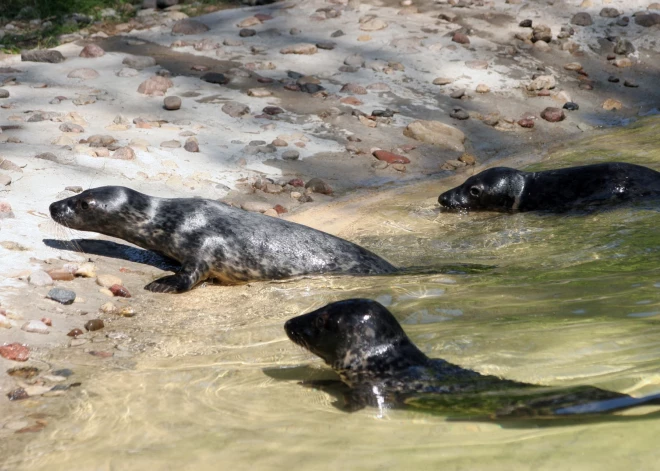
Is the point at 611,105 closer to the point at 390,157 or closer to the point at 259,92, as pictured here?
the point at 390,157

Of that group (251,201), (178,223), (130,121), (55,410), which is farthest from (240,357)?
(130,121)

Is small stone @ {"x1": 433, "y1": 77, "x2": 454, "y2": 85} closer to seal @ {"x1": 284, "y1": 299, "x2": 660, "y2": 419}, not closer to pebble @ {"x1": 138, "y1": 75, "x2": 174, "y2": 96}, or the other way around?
pebble @ {"x1": 138, "y1": 75, "x2": 174, "y2": 96}

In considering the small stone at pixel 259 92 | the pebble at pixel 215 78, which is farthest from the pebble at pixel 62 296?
the pebble at pixel 215 78

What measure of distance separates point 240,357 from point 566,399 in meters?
1.72

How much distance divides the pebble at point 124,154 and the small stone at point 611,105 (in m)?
5.78

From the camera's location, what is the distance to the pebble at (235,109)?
9.65 metres

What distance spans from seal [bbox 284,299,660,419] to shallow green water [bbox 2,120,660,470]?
0.11 metres

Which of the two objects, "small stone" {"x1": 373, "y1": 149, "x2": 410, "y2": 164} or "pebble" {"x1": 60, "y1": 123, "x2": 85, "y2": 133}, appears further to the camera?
"small stone" {"x1": 373, "y1": 149, "x2": 410, "y2": 164}

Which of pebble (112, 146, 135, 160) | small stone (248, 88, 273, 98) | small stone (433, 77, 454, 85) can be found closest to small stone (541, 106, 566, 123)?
small stone (433, 77, 454, 85)

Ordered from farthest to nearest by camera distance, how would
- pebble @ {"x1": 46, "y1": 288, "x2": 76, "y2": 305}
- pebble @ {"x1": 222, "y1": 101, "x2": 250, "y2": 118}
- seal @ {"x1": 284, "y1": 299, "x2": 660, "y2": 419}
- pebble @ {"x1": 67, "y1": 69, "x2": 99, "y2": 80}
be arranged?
pebble @ {"x1": 67, "y1": 69, "x2": 99, "y2": 80}
pebble @ {"x1": 222, "y1": 101, "x2": 250, "y2": 118}
pebble @ {"x1": 46, "y1": 288, "x2": 76, "y2": 305}
seal @ {"x1": 284, "y1": 299, "x2": 660, "y2": 419}

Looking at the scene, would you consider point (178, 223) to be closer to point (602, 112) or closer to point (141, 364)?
point (141, 364)

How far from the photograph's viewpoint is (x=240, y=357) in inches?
191

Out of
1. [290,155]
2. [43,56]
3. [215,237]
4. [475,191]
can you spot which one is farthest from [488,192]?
[43,56]

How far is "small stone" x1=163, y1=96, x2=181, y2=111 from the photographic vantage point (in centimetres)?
953
